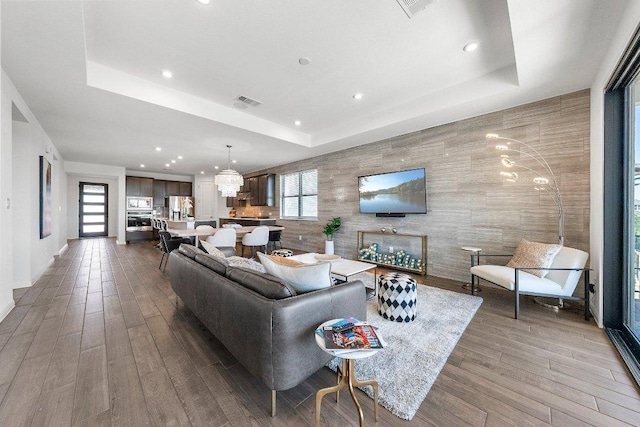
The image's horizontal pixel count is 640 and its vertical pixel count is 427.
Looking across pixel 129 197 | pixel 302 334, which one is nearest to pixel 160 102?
pixel 302 334

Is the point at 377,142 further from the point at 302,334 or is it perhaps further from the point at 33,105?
the point at 33,105

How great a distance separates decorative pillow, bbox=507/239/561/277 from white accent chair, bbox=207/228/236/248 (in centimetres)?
437

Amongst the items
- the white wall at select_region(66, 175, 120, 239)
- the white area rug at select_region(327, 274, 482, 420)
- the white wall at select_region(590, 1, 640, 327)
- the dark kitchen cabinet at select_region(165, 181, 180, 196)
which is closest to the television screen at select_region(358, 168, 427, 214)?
the white area rug at select_region(327, 274, 482, 420)

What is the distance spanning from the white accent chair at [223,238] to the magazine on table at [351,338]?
11.8ft

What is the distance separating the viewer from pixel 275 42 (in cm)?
246

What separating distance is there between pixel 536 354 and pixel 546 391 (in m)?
0.50

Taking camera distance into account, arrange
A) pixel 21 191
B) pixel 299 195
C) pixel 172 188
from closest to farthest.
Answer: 1. pixel 21 191
2. pixel 299 195
3. pixel 172 188

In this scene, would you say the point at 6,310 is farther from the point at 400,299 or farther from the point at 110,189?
the point at 110,189

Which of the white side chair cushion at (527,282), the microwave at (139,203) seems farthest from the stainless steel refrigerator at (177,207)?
the white side chair cushion at (527,282)

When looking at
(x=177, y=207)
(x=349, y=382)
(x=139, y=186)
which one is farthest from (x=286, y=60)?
(x=139, y=186)

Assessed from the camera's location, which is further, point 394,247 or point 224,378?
point 394,247

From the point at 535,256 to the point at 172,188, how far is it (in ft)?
36.7

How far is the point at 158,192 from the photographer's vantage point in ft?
31.3

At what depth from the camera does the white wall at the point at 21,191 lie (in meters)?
2.59
